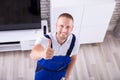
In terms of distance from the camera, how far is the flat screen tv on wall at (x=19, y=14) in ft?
8.82

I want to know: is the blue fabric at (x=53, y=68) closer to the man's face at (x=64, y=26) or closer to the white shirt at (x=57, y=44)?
the white shirt at (x=57, y=44)

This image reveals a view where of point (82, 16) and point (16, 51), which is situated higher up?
point (82, 16)

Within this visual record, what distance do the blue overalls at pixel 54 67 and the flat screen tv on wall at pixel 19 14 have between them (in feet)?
2.99

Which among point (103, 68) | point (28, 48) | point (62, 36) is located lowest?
point (103, 68)

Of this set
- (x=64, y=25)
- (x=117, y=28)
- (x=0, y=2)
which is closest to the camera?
(x=64, y=25)

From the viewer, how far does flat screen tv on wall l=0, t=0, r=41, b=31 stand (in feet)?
8.82

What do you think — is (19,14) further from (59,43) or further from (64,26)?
(64,26)

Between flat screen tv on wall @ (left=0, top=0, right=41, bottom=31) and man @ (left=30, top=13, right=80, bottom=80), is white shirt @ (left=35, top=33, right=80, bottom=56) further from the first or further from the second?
flat screen tv on wall @ (left=0, top=0, right=41, bottom=31)

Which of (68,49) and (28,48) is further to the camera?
(28,48)

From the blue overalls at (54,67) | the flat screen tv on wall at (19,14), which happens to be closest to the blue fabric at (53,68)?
the blue overalls at (54,67)

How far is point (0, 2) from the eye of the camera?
104 inches

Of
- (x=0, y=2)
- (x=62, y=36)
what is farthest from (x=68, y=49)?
(x=0, y=2)

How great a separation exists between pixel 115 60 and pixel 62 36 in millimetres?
1688

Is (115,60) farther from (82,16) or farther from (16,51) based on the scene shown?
(16,51)
